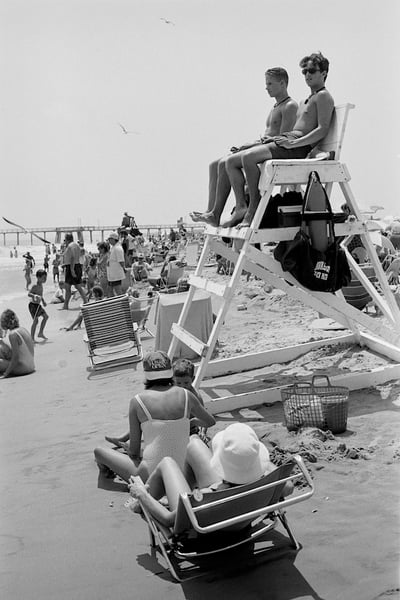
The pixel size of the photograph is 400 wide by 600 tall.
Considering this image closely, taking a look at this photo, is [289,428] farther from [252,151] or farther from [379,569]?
[252,151]

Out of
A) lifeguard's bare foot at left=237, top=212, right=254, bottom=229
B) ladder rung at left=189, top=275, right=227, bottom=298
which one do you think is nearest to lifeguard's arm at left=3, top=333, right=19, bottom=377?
ladder rung at left=189, top=275, right=227, bottom=298

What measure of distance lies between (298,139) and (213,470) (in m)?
3.52

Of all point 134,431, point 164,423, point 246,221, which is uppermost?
point 246,221

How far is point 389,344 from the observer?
671cm

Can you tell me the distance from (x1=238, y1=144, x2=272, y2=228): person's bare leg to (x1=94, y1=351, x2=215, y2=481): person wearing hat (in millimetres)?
2208

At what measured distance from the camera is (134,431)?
13.6 ft

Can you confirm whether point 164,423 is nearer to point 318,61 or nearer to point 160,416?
point 160,416

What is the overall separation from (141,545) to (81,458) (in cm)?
161

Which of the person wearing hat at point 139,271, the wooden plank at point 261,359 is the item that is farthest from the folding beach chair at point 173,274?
the wooden plank at point 261,359

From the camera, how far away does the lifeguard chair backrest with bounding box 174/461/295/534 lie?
3090mm

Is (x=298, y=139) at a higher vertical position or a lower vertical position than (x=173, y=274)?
higher

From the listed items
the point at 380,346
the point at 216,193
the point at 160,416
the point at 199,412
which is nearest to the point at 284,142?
the point at 216,193

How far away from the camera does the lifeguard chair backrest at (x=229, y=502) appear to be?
122 inches

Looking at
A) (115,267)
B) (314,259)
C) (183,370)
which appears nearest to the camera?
(183,370)
